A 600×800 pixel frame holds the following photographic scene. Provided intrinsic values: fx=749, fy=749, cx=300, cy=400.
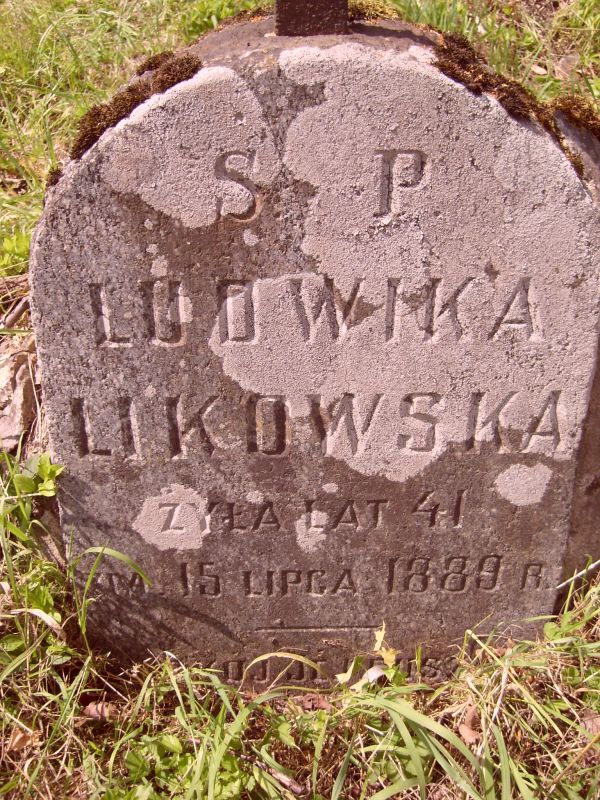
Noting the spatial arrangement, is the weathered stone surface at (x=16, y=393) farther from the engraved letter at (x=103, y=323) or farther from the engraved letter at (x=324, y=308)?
the engraved letter at (x=324, y=308)

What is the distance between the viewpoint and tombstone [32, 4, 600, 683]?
1.55 meters

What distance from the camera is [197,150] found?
156 cm

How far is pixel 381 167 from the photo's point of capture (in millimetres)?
1575

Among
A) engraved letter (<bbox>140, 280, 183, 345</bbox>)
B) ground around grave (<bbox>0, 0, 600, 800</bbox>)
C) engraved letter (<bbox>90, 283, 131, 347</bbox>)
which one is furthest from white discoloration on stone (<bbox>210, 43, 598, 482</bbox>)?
ground around grave (<bbox>0, 0, 600, 800</bbox>)

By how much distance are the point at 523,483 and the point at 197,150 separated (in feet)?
3.77

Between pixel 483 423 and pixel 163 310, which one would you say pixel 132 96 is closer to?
pixel 163 310

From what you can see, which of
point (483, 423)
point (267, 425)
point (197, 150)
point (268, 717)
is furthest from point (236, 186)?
point (268, 717)

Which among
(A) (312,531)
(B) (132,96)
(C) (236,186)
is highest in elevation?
(B) (132,96)

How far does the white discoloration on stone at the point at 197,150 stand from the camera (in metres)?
1.51

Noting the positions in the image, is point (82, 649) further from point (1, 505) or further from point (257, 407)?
point (257, 407)

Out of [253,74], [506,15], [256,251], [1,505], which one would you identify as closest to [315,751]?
[1,505]

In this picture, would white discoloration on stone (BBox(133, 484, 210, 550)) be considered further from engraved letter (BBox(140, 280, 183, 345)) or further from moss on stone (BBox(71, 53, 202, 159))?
moss on stone (BBox(71, 53, 202, 159))

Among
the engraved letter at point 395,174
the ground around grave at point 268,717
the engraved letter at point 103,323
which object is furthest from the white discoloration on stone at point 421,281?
the ground around grave at point 268,717

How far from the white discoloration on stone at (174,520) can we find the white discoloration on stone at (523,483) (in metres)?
0.78
